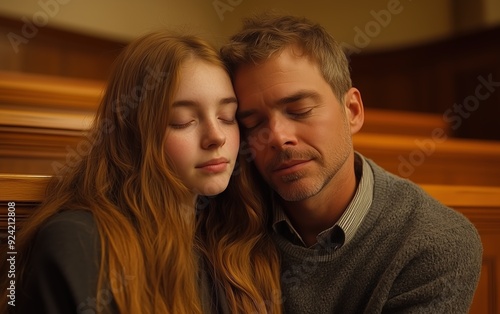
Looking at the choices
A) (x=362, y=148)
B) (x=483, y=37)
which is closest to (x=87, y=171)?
(x=362, y=148)

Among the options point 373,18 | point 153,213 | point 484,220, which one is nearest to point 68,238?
point 153,213

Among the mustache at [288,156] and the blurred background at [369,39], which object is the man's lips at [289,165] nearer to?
the mustache at [288,156]

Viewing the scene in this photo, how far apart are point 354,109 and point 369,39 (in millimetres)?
2147

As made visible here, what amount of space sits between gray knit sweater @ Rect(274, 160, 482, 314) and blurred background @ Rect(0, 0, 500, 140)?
1.73 metres

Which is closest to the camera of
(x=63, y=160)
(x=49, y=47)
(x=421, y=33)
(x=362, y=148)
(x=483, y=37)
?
(x=63, y=160)

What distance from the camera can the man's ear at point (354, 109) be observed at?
122cm

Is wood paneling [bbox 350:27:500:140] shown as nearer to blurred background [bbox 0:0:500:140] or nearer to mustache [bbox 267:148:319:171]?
blurred background [bbox 0:0:500:140]

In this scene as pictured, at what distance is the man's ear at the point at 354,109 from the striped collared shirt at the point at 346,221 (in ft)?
0.28

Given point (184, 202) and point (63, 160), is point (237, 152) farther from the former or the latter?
point (63, 160)

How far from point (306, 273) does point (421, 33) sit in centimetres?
231

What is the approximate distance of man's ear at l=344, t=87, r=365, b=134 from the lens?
1.22 metres

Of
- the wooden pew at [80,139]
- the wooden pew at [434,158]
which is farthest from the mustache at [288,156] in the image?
the wooden pew at [434,158]

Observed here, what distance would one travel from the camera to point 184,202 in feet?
3.34

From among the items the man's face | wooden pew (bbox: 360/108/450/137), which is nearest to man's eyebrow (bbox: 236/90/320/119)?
the man's face
